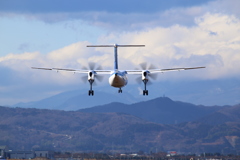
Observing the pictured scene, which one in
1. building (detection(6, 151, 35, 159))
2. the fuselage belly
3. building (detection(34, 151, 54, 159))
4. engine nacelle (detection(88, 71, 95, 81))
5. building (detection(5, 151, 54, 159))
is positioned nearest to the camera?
the fuselage belly

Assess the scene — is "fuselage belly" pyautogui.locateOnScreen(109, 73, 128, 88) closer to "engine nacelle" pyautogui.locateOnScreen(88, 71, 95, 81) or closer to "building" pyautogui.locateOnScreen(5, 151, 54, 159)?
"engine nacelle" pyautogui.locateOnScreen(88, 71, 95, 81)

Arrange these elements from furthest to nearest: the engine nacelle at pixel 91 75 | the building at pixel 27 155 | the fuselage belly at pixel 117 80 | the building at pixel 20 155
Result: the building at pixel 20 155, the building at pixel 27 155, the engine nacelle at pixel 91 75, the fuselage belly at pixel 117 80

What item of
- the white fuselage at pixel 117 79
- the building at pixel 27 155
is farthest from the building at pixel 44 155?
the white fuselage at pixel 117 79

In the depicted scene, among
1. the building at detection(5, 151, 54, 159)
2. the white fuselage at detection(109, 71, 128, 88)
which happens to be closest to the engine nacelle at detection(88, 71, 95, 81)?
the white fuselage at detection(109, 71, 128, 88)

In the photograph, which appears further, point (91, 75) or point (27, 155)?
point (27, 155)

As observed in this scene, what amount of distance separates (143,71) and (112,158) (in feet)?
213

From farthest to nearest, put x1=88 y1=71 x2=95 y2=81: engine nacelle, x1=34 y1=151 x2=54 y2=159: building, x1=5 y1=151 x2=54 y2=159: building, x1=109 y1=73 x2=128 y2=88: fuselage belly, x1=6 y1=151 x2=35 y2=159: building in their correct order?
x1=6 y1=151 x2=35 y2=159: building < x1=5 y1=151 x2=54 y2=159: building < x1=34 y1=151 x2=54 y2=159: building < x1=88 y1=71 x2=95 y2=81: engine nacelle < x1=109 y1=73 x2=128 y2=88: fuselage belly

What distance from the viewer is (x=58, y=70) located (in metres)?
85.8

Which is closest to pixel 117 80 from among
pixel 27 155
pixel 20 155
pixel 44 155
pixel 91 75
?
pixel 91 75

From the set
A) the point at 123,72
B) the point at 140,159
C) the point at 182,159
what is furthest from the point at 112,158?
the point at 123,72

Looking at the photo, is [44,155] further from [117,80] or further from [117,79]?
[117,79]

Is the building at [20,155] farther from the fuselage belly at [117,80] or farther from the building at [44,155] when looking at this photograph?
the fuselage belly at [117,80]

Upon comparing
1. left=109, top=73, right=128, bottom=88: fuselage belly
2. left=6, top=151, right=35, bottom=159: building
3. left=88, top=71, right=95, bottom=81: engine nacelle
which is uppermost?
left=88, top=71, right=95, bottom=81: engine nacelle

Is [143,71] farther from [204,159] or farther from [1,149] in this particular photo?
[1,149]
